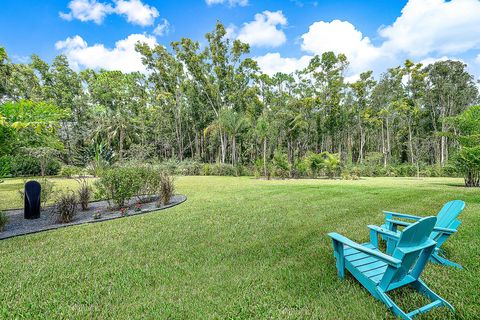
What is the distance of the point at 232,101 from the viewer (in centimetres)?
2620

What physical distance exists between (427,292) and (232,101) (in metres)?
25.5

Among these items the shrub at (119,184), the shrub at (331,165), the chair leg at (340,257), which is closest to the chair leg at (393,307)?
the chair leg at (340,257)

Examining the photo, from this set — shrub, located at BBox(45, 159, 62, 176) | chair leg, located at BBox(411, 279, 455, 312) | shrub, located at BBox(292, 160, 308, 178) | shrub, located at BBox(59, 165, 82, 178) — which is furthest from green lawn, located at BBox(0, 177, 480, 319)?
shrub, located at BBox(45, 159, 62, 176)

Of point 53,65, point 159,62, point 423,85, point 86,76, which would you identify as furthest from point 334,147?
point 53,65

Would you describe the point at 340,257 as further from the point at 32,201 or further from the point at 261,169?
the point at 261,169

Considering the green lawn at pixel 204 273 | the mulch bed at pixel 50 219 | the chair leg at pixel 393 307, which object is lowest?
the mulch bed at pixel 50 219

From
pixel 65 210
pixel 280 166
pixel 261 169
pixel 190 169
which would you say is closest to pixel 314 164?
pixel 280 166

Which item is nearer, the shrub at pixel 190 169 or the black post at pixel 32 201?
the black post at pixel 32 201

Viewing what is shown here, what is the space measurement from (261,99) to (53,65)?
23913 millimetres

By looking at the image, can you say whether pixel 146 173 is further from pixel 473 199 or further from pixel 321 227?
pixel 473 199

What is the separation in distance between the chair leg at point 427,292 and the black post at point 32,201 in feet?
24.1

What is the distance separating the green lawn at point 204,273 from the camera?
2076 millimetres

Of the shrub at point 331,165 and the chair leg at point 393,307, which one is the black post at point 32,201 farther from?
the shrub at point 331,165

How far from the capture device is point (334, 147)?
33406 mm
